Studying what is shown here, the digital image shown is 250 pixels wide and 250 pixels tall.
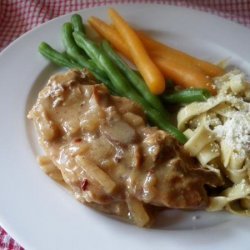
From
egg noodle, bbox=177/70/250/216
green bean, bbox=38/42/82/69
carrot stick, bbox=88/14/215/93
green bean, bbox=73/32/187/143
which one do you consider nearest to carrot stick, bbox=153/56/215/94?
carrot stick, bbox=88/14/215/93

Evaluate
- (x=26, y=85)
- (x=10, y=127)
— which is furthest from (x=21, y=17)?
(x=10, y=127)

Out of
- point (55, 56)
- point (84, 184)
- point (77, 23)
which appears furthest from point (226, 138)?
point (77, 23)

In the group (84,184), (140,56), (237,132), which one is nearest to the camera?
(84,184)

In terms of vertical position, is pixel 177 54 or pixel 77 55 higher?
pixel 77 55

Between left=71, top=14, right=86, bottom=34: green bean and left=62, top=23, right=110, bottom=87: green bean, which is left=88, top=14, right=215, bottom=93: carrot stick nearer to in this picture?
left=71, top=14, right=86, bottom=34: green bean

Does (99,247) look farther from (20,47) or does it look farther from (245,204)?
(20,47)

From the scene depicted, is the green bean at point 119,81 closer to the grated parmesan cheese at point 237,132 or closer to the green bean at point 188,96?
the green bean at point 188,96

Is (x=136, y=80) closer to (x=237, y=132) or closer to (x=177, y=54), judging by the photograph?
(x=177, y=54)
